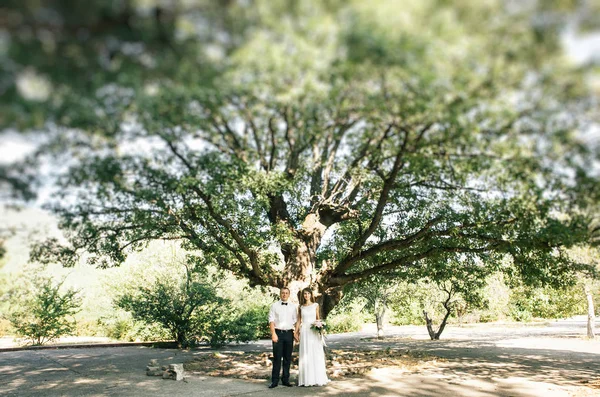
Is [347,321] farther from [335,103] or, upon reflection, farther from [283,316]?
[335,103]

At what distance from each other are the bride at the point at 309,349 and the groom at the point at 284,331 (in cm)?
26

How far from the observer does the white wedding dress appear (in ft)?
26.6

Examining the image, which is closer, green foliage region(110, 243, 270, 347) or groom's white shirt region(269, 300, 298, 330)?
groom's white shirt region(269, 300, 298, 330)

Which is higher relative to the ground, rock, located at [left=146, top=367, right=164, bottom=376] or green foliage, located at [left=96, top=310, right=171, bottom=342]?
green foliage, located at [left=96, top=310, right=171, bottom=342]

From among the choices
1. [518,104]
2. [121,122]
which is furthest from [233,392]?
[518,104]

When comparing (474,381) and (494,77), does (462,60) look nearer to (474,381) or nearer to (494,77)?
(494,77)

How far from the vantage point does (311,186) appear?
38.1 feet

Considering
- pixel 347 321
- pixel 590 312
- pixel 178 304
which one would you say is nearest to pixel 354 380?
A: pixel 178 304

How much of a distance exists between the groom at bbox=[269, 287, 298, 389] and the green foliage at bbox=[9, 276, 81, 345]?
443 inches

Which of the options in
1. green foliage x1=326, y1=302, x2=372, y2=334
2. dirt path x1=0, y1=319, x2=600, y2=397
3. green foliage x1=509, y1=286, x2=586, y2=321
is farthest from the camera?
green foliage x1=326, y1=302, x2=372, y2=334

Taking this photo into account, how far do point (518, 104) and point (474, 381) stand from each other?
6.57 meters

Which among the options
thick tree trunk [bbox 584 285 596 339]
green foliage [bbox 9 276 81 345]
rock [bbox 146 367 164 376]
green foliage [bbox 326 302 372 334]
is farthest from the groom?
green foliage [bbox 326 302 372 334]

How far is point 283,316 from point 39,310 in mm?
11912

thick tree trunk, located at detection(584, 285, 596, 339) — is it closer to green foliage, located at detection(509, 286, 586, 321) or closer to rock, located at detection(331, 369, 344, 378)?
green foliage, located at detection(509, 286, 586, 321)
